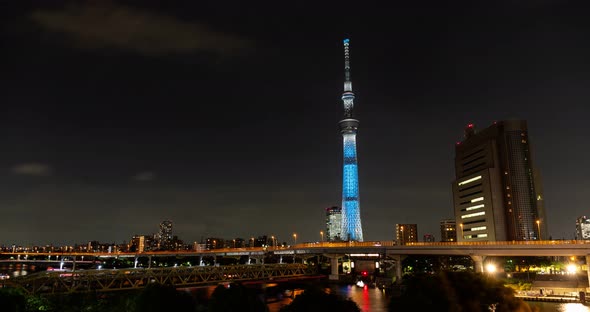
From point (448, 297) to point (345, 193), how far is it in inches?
6633

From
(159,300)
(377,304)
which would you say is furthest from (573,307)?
(159,300)

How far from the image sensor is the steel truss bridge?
65.2 meters

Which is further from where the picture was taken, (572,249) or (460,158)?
(460,158)

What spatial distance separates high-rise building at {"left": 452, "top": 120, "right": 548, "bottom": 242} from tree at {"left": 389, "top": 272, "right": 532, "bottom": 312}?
479ft

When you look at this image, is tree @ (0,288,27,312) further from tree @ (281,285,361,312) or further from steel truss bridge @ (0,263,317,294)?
steel truss bridge @ (0,263,317,294)

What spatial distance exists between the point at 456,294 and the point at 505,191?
155 m

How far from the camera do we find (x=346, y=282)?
11762cm

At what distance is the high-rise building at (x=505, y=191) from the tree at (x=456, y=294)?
145933 millimetres

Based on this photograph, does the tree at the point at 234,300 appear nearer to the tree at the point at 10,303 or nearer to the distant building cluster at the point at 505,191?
the tree at the point at 10,303

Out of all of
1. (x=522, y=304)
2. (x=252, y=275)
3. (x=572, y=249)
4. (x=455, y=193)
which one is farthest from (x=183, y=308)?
(x=455, y=193)

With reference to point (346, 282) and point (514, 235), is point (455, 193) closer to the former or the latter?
point (514, 235)

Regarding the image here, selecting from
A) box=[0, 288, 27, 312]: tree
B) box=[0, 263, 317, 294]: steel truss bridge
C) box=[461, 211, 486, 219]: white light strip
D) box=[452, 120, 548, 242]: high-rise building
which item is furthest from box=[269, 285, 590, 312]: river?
box=[461, 211, 486, 219]: white light strip

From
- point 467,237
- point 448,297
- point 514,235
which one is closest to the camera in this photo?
point 448,297

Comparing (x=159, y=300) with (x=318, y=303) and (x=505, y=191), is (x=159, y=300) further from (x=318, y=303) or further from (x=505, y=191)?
(x=505, y=191)
